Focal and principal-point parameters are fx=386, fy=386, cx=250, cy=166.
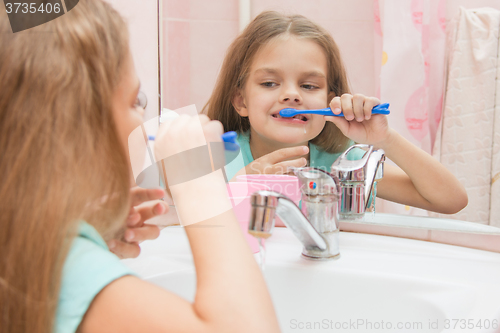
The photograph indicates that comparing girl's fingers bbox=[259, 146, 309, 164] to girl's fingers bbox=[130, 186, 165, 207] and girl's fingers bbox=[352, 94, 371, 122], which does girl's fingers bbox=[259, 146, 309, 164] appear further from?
girl's fingers bbox=[130, 186, 165, 207]

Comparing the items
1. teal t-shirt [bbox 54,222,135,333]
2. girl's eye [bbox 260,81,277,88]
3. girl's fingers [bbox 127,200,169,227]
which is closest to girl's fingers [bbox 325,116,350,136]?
girl's eye [bbox 260,81,277,88]

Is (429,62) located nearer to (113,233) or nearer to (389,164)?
(389,164)

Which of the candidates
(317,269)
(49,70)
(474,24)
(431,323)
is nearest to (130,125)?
(49,70)

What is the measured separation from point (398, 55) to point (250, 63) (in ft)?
0.85

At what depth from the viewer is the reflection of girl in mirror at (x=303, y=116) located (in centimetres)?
64

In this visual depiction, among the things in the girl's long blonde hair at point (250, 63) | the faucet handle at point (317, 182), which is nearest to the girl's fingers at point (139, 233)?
the faucet handle at point (317, 182)

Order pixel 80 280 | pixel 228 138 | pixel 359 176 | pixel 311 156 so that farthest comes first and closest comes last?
pixel 311 156
pixel 359 176
pixel 228 138
pixel 80 280

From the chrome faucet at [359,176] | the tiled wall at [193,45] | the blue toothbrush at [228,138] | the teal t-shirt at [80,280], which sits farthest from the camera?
the tiled wall at [193,45]

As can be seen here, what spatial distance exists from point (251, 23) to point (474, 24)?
36 cm

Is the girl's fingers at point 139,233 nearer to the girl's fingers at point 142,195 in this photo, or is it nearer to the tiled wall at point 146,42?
the girl's fingers at point 142,195

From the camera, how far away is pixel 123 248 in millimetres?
459

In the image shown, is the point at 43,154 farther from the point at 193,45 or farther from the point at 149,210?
the point at 193,45

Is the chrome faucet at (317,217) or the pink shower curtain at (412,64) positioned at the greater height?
the pink shower curtain at (412,64)

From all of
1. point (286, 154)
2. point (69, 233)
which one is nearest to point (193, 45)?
point (286, 154)
